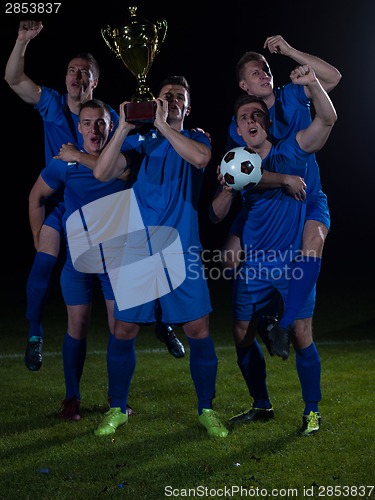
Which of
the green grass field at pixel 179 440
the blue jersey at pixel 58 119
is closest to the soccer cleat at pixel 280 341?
the green grass field at pixel 179 440

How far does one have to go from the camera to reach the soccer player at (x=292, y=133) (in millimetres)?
3949

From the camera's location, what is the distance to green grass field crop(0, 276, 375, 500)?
3.33m

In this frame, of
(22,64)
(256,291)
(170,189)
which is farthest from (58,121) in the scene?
(256,291)

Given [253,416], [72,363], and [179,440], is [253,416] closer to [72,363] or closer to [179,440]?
[179,440]

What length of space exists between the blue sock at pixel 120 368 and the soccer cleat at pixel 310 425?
967mm

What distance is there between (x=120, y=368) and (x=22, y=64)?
6.29 feet

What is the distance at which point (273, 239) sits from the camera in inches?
162

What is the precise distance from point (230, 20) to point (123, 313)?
8975 millimetres

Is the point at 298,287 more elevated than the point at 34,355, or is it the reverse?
the point at 298,287

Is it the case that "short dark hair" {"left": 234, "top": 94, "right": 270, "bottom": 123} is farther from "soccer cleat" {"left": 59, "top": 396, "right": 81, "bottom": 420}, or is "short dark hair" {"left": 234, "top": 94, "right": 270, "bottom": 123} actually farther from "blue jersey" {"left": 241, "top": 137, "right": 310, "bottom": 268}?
"soccer cleat" {"left": 59, "top": 396, "right": 81, "bottom": 420}

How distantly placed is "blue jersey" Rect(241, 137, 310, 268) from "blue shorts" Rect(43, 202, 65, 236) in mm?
1207

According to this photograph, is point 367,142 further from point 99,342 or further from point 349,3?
point 99,342

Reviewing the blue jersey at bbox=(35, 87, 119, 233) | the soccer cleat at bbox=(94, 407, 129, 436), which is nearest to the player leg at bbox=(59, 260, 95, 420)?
the soccer cleat at bbox=(94, 407, 129, 436)

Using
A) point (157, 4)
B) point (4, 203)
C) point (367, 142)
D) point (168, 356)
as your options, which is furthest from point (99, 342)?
point (367, 142)
